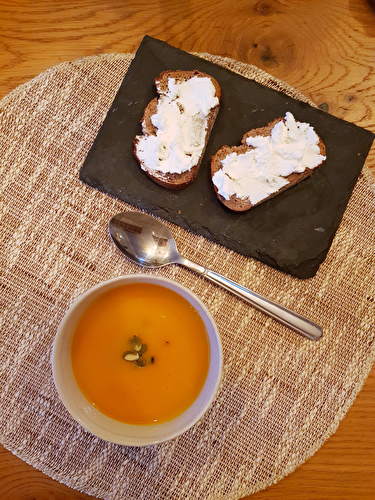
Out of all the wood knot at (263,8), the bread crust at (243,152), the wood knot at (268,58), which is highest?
the wood knot at (263,8)

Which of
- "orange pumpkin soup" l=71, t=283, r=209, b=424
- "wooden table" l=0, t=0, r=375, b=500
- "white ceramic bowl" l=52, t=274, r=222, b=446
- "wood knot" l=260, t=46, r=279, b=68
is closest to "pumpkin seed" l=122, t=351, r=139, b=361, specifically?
"orange pumpkin soup" l=71, t=283, r=209, b=424

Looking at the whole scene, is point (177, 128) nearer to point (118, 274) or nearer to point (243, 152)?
point (243, 152)

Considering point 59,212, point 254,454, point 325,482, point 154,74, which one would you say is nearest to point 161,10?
point 154,74

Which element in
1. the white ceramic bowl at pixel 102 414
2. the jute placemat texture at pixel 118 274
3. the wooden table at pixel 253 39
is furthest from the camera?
the wooden table at pixel 253 39

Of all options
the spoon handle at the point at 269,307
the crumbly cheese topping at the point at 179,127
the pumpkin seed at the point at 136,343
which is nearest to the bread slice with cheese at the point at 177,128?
the crumbly cheese topping at the point at 179,127

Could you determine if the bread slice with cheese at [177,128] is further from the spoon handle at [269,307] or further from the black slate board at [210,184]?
the spoon handle at [269,307]

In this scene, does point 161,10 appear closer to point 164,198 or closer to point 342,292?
point 164,198

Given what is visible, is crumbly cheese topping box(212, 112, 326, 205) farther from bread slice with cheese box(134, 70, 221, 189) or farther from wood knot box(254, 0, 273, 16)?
wood knot box(254, 0, 273, 16)
